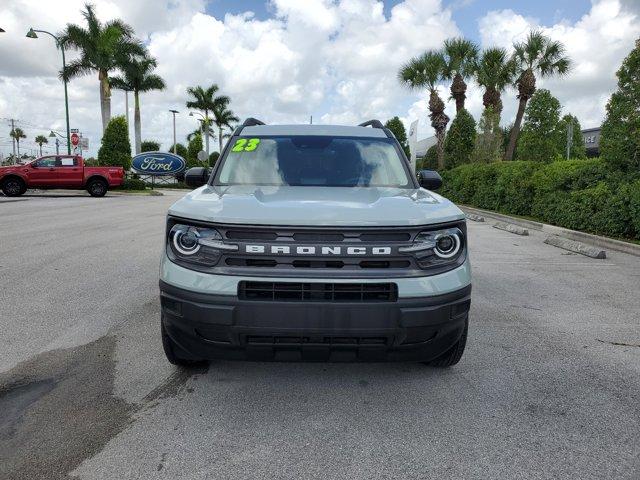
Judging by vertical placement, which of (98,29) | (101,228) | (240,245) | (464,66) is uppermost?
(98,29)

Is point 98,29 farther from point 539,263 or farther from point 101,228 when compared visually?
point 539,263

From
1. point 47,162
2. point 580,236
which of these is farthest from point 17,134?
point 580,236

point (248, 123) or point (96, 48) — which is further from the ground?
point (96, 48)

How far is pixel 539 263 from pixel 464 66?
26.3 meters

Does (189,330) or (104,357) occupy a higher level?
(189,330)

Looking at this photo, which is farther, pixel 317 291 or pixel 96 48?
pixel 96 48

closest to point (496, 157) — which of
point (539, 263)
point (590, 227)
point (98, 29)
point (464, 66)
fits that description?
point (464, 66)

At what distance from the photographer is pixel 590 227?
11.6 metres

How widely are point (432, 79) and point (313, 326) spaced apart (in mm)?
32320

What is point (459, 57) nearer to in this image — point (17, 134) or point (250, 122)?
point (250, 122)

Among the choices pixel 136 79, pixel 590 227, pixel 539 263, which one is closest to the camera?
pixel 539 263

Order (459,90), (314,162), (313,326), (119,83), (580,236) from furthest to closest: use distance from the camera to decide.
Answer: (119,83)
(459,90)
(580,236)
(314,162)
(313,326)

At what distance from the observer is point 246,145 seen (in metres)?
4.36

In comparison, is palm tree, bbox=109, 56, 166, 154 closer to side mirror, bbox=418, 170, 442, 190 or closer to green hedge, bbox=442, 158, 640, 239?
green hedge, bbox=442, 158, 640, 239
